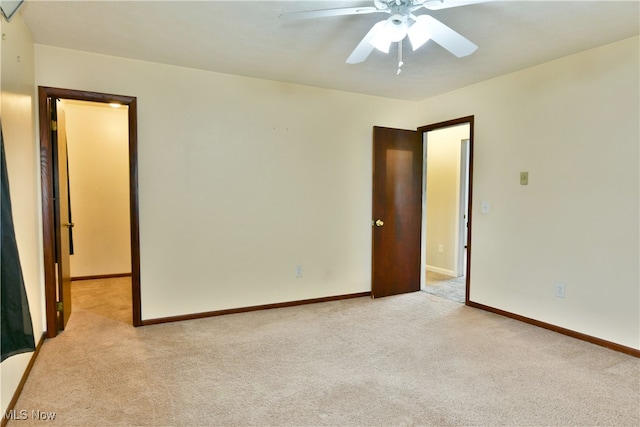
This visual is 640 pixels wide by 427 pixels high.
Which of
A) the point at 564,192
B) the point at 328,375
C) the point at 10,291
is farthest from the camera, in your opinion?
the point at 564,192

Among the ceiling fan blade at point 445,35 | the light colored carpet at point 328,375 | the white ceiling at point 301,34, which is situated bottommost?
the light colored carpet at point 328,375

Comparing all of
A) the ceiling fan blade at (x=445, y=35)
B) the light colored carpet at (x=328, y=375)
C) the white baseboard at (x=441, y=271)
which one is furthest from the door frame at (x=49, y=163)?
the white baseboard at (x=441, y=271)

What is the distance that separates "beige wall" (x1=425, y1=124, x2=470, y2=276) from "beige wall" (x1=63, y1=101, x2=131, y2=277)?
459 cm

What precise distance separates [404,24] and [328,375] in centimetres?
220

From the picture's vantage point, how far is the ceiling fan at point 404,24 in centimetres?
189

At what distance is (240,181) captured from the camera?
3.61 m

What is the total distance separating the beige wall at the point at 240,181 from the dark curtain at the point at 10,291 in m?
1.67

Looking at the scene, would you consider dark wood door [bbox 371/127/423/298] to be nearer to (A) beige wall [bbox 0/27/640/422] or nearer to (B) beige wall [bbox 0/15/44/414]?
(A) beige wall [bbox 0/27/640/422]

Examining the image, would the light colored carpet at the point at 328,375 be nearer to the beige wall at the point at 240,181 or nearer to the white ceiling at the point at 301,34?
the beige wall at the point at 240,181

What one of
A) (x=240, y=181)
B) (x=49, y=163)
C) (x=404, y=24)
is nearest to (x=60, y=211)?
(x=49, y=163)

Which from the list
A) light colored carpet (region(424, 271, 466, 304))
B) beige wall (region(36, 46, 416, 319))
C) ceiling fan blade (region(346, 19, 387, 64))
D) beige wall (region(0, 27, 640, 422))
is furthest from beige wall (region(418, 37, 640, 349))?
ceiling fan blade (region(346, 19, 387, 64))

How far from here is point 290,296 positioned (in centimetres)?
391

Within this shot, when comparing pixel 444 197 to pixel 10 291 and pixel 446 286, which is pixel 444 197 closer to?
pixel 446 286

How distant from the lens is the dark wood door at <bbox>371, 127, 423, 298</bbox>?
4.23 meters
